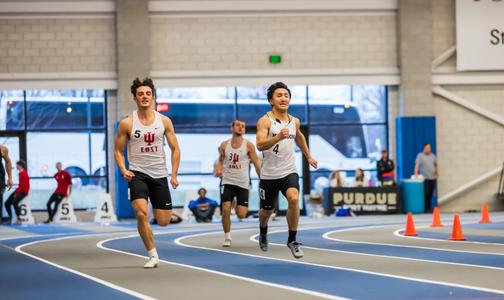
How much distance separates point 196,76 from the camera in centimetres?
3216

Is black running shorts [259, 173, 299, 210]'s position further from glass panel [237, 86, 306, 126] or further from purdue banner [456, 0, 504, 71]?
purdue banner [456, 0, 504, 71]

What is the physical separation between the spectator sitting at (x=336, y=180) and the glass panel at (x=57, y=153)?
296 inches

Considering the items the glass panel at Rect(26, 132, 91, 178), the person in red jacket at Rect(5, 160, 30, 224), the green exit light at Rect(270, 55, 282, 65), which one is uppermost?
the green exit light at Rect(270, 55, 282, 65)

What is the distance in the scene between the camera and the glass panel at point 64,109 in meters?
32.2

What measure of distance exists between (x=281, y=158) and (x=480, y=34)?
20883 mm

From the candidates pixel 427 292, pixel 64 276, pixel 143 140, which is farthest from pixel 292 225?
pixel 427 292

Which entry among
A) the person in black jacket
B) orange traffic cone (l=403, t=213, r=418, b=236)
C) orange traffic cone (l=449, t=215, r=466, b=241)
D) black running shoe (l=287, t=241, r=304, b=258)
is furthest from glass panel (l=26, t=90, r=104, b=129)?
black running shoe (l=287, t=241, r=304, b=258)

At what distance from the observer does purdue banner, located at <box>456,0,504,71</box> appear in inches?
1291

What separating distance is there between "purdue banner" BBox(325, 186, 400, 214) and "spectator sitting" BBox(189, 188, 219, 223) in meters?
4.73

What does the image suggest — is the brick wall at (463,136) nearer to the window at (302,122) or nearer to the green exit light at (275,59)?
the window at (302,122)

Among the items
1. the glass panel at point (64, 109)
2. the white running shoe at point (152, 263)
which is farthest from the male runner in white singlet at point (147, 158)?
the glass panel at point (64, 109)

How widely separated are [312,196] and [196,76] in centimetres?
512

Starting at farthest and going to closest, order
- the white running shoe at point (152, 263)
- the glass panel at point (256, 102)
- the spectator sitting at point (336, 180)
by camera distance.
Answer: the glass panel at point (256, 102)
the spectator sitting at point (336, 180)
the white running shoe at point (152, 263)

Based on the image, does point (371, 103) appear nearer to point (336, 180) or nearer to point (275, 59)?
point (336, 180)
